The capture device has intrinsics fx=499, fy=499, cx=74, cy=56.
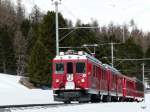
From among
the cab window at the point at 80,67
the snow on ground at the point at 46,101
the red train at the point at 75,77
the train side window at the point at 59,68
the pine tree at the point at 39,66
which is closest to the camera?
the snow on ground at the point at 46,101

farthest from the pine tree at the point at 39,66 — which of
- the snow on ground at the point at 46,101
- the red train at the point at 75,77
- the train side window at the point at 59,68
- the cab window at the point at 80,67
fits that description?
the cab window at the point at 80,67

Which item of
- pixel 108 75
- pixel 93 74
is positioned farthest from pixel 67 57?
pixel 108 75

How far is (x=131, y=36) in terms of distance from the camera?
531ft

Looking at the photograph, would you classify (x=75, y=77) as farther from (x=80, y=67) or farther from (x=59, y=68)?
(x=59, y=68)

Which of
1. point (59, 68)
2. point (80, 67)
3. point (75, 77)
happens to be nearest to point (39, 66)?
point (59, 68)

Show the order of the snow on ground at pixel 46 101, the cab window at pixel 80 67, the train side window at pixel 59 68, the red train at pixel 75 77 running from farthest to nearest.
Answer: the train side window at pixel 59 68, the cab window at pixel 80 67, the red train at pixel 75 77, the snow on ground at pixel 46 101

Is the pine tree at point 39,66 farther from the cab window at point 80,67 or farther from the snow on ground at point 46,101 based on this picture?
the cab window at point 80,67

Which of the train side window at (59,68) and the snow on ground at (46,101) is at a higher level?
the train side window at (59,68)

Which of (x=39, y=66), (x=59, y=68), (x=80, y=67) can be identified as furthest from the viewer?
(x=39, y=66)

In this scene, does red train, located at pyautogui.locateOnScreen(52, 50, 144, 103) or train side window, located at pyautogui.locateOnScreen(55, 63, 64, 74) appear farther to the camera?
train side window, located at pyautogui.locateOnScreen(55, 63, 64, 74)

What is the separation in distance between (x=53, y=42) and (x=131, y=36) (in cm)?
8315

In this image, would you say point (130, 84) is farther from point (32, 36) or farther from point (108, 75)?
point (32, 36)

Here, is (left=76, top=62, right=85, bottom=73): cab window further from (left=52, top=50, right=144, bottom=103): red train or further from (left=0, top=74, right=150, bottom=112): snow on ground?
(left=0, top=74, right=150, bottom=112): snow on ground

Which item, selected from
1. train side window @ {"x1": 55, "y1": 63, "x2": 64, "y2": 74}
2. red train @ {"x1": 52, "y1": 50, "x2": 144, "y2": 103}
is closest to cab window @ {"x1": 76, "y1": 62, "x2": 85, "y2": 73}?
red train @ {"x1": 52, "y1": 50, "x2": 144, "y2": 103}
